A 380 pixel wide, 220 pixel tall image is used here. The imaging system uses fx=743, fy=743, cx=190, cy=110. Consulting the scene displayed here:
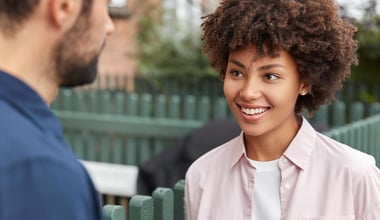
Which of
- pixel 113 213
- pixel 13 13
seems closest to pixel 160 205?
pixel 113 213

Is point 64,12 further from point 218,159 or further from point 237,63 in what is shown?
point 218,159

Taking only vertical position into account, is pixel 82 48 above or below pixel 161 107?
above

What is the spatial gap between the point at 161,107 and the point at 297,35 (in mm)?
4403

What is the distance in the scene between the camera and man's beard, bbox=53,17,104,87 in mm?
1354

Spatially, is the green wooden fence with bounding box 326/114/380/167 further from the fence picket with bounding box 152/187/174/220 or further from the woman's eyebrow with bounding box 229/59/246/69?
the woman's eyebrow with bounding box 229/59/246/69

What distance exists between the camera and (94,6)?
141 cm

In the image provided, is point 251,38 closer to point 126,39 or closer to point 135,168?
point 135,168

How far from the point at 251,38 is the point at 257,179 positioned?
419mm

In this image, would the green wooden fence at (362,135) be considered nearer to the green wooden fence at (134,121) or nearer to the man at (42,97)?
the green wooden fence at (134,121)

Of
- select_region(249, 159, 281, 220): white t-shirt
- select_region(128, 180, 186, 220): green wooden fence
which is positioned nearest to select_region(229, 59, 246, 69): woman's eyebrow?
select_region(249, 159, 281, 220): white t-shirt

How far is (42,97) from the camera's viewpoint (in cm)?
132

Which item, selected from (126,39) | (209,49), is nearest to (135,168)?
(209,49)

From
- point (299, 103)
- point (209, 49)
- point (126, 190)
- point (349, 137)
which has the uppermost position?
point (209, 49)

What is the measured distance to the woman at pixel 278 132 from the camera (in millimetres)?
2121
